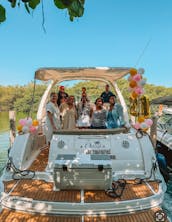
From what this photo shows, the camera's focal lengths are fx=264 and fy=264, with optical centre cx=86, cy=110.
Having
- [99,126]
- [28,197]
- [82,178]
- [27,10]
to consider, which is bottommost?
[28,197]

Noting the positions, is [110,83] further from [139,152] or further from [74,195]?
[74,195]

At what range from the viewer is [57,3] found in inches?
44.8

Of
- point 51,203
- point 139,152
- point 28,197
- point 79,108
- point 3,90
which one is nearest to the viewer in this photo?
point 51,203

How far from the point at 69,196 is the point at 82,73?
3598mm

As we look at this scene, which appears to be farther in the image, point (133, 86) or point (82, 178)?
point (133, 86)

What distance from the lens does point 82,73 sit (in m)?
6.45

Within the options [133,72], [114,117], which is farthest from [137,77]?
[114,117]

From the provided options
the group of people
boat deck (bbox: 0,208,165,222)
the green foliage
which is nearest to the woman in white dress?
the group of people

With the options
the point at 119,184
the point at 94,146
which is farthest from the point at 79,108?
the point at 119,184

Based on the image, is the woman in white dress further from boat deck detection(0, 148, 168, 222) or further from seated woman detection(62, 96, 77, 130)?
boat deck detection(0, 148, 168, 222)

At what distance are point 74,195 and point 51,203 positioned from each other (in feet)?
1.25

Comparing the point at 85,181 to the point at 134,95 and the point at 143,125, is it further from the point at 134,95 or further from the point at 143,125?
the point at 134,95

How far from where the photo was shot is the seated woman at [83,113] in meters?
6.44

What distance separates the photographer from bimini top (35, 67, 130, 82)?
5898 mm
